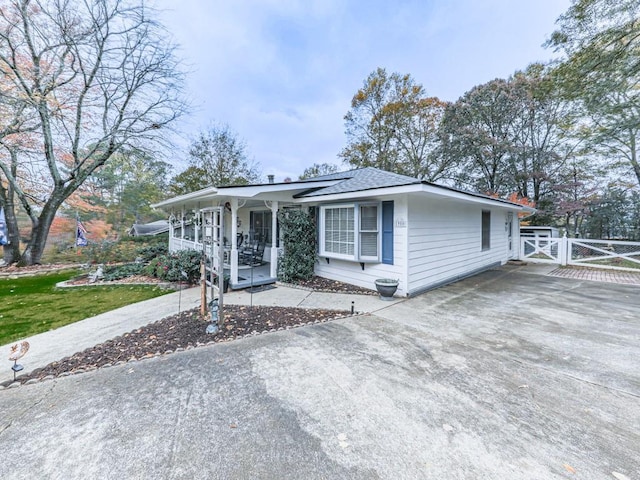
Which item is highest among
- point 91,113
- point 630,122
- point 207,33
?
point 207,33

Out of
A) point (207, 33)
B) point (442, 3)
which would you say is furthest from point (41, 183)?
point (442, 3)

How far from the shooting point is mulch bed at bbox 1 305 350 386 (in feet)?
10.7

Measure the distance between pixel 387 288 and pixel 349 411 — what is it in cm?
370

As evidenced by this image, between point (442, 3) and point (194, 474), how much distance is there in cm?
1459

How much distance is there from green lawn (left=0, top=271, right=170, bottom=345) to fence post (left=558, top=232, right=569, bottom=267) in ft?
46.2

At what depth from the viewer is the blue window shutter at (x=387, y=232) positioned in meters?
6.24

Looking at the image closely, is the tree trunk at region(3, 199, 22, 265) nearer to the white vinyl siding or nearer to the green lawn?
the green lawn

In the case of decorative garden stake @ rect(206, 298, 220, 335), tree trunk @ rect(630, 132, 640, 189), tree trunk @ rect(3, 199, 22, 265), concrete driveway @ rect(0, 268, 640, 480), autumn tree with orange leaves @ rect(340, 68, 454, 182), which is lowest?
concrete driveway @ rect(0, 268, 640, 480)

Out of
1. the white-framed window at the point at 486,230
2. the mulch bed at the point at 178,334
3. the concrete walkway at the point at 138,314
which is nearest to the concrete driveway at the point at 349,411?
the mulch bed at the point at 178,334

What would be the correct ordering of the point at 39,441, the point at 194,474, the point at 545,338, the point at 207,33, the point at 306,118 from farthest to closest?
the point at 306,118 → the point at 207,33 → the point at 545,338 → the point at 39,441 → the point at 194,474

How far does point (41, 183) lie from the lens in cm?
1194

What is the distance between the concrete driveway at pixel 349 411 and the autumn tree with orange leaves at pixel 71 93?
1184 centimetres

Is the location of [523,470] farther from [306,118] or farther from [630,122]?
[306,118]

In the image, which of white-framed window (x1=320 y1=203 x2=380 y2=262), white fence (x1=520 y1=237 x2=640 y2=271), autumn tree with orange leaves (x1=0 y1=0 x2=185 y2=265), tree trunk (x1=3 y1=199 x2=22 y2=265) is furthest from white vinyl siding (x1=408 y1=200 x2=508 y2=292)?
tree trunk (x1=3 y1=199 x2=22 y2=265)
